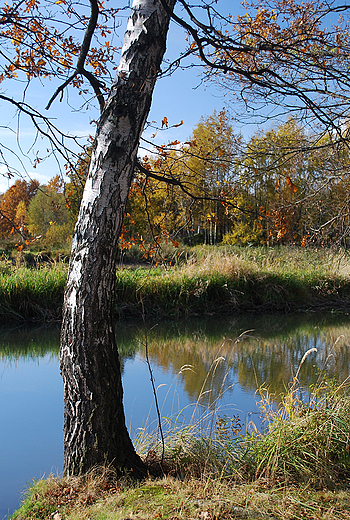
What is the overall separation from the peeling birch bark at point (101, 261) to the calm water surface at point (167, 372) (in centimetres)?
38

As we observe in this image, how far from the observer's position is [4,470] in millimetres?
3053

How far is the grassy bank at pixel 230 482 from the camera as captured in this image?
2.03 m

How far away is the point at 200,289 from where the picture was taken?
917 centimetres

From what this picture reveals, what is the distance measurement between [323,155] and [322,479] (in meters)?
4.05

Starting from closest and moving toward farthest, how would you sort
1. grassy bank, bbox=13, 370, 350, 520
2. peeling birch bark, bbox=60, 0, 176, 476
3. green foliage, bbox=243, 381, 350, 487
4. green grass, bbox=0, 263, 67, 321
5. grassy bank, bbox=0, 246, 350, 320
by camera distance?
grassy bank, bbox=13, 370, 350, 520 → peeling birch bark, bbox=60, 0, 176, 476 → green foliage, bbox=243, 381, 350, 487 → green grass, bbox=0, 263, 67, 321 → grassy bank, bbox=0, 246, 350, 320

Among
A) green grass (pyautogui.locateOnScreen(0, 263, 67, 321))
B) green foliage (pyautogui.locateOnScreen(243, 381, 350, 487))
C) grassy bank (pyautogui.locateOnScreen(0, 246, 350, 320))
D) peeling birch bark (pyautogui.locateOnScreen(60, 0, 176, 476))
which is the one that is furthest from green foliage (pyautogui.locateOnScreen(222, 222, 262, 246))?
peeling birch bark (pyautogui.locateOnScreen(60, 0, 176, 476))

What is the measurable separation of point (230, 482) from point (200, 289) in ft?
22.5

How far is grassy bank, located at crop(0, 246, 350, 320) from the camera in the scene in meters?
8.03

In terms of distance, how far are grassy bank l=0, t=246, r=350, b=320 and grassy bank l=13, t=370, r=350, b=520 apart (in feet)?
16.0

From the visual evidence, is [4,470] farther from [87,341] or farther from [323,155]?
[323,155]

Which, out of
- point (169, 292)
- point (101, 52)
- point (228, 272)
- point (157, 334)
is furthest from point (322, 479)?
point (228, 272)

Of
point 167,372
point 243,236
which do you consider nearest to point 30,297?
point 167,372

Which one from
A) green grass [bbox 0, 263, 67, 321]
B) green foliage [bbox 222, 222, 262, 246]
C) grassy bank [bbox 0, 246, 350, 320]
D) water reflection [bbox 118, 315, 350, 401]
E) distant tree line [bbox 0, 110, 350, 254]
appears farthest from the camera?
green foliage [bbox 222, 222, 262, 246]

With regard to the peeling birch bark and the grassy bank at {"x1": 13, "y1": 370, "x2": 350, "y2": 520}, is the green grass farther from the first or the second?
the peeling birch bark
